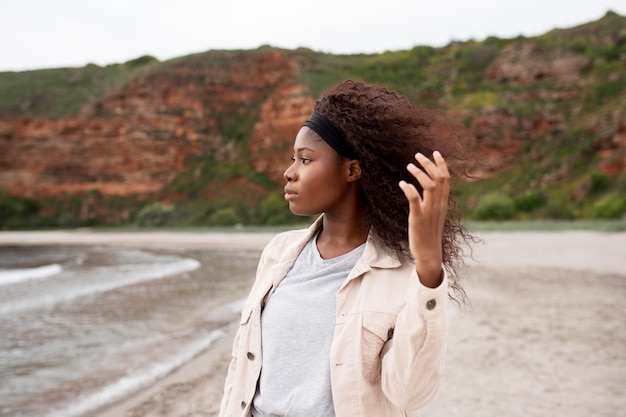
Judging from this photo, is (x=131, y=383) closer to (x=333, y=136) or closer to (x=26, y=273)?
(x=333, y=136)

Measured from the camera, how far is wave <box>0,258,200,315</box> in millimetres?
11070

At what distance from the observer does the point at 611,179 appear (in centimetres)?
2795

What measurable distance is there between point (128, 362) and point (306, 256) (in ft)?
17.4

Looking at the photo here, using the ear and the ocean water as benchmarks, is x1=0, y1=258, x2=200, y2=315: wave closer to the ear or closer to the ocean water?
the ocean water

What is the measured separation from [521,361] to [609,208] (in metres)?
22.9

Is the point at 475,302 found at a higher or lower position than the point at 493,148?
lower

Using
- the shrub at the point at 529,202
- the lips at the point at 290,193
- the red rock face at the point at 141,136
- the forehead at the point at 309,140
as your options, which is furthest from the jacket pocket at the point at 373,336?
the red rock face at the point at 141,136

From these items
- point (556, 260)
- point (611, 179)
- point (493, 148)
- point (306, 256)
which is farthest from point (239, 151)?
point (306, 256)

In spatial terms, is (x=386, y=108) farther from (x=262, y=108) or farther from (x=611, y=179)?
(x=262, y=108)

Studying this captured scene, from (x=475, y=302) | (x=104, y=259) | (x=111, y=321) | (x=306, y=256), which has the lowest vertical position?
(x=104, y=259)

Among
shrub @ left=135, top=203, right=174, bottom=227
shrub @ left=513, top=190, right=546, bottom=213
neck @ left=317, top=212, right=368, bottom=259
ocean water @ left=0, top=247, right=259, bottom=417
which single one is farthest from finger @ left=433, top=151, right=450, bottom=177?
shrub @ left=135, top=203, right=174, bottom=227

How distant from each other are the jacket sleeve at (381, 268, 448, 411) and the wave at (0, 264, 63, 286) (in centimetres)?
1712

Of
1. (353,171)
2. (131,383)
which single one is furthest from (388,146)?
(131,383)

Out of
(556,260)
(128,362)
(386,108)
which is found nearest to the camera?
(386,108)
